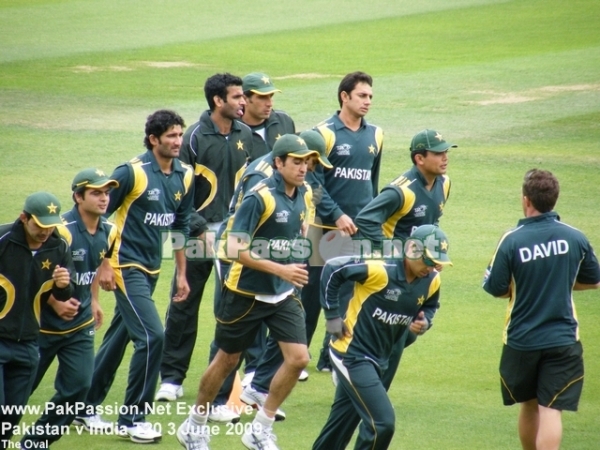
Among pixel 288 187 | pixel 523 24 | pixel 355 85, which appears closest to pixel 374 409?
pixel 288 187

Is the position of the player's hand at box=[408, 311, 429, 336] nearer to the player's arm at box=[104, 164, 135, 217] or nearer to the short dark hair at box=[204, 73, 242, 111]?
the player's arm at box=[104, 164, 135, 217]

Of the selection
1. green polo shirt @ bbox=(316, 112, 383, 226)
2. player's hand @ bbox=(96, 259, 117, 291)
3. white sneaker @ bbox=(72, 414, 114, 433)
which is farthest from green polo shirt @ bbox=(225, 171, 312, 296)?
green polo shirt @ bbox=(316, 112, 383, 226)

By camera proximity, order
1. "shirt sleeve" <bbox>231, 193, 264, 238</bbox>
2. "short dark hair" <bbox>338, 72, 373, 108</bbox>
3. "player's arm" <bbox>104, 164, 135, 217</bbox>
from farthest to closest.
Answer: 1. "short dark hair" <bbox>338, 72, 373, 108</bbox>
2. "player's arm" <bbox>104, 164, 135, 217</bbox>
3. "shirt sleeve" <bbox>231, 193, 264, 238</bbox>

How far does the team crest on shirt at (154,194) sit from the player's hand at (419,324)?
226 cm

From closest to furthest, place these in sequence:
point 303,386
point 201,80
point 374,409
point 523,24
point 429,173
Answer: point 374,409 → point 429,173 → point 303,386 → point 201,80 → point 523,24

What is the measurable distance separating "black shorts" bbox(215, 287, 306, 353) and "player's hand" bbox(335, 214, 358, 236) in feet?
5.24

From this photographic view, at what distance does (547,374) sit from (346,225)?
106 inches

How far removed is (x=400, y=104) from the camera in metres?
20.1

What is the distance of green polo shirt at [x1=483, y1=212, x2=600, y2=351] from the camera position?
715 centimetres

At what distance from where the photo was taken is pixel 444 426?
27.6 ft

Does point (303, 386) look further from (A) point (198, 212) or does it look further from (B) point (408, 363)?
(A) point (198, 212)

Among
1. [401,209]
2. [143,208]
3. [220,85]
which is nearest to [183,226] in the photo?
[143,208]

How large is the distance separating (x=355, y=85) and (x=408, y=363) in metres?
2.51

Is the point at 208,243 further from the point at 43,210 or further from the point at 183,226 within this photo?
the point at 43,210
